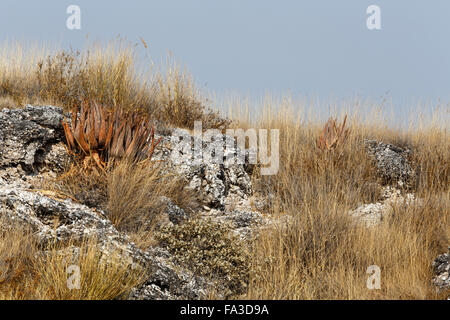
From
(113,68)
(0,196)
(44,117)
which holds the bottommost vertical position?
(0,196)

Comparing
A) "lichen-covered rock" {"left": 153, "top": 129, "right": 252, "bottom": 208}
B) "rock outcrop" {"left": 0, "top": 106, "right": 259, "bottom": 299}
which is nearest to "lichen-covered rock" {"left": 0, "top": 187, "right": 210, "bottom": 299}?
"rock outcrop" {"left": 0, "top": 106, "right": 259, "bottom": 299}

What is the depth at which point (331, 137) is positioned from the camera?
26.2 feet

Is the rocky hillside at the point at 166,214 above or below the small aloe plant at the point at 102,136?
below

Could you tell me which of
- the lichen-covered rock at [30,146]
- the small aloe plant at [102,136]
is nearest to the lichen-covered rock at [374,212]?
the small aloe plant at [102,136]

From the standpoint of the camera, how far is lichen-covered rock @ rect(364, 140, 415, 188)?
7973 mm

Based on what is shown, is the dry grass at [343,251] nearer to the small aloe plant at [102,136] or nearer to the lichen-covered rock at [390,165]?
the lichen-covered rock at [390,165]

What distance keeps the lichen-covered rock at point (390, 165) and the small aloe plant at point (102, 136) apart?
4.04 m

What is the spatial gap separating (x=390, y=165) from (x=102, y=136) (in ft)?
15.4

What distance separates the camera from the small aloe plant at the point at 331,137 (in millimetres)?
7938

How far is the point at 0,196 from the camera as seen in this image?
4770 mm

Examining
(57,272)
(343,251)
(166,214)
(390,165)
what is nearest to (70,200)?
(166,214)
